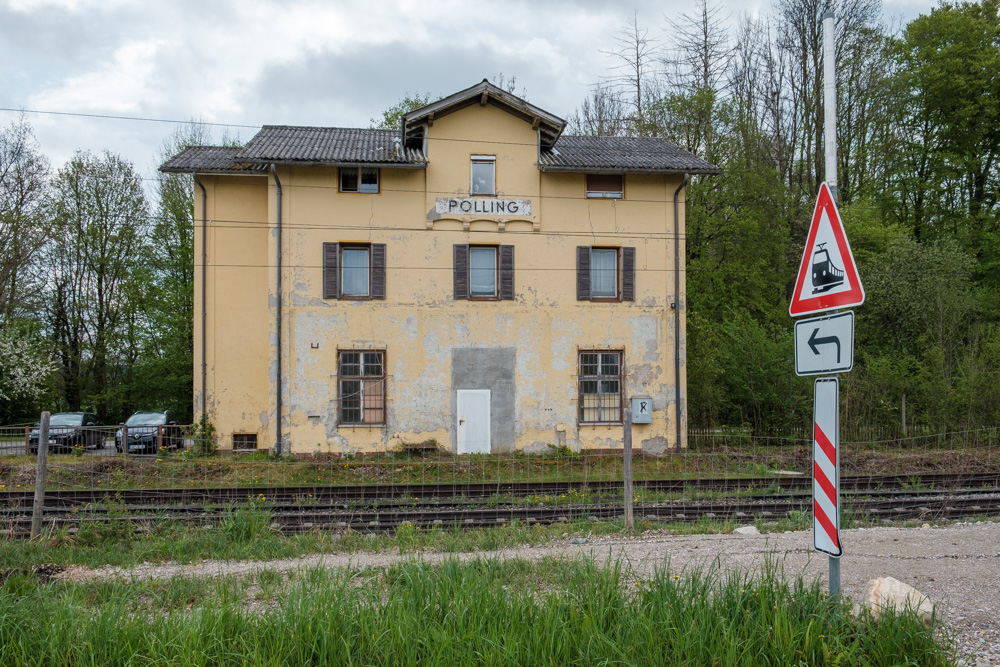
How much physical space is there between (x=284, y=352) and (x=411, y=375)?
3.68 m

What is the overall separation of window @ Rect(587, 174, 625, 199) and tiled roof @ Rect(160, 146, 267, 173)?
393 inches

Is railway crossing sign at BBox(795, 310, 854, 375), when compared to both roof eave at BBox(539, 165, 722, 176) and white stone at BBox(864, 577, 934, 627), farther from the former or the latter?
roof eave at BBox(539, 165, 722, 176)

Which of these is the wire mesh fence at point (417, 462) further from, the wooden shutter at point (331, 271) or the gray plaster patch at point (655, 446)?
the wooden shutter at point (331, 271)

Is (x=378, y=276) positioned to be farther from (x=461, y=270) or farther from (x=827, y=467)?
(x=827, y=467)

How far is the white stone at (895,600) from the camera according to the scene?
15.5 feet

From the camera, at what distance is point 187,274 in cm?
3453

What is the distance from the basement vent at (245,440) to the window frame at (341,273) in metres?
4.98

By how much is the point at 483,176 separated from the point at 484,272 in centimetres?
289

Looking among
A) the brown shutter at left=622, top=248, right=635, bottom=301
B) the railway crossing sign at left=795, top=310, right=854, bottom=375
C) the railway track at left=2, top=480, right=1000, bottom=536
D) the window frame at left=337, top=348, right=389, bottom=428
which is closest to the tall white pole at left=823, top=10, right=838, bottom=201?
the railway crossing sign at left=795, top=310, right=854, bottom=375

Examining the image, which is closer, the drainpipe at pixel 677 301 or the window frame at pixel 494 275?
the window frame at pixel 494 275

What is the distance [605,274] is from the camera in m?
21.0

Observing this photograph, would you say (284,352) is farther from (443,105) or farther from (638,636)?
(638,636)

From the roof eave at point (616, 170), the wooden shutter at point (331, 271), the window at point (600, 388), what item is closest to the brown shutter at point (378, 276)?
the wooden shutter at point (331, 271)

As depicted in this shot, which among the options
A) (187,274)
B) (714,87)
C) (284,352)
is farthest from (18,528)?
(714,87)
